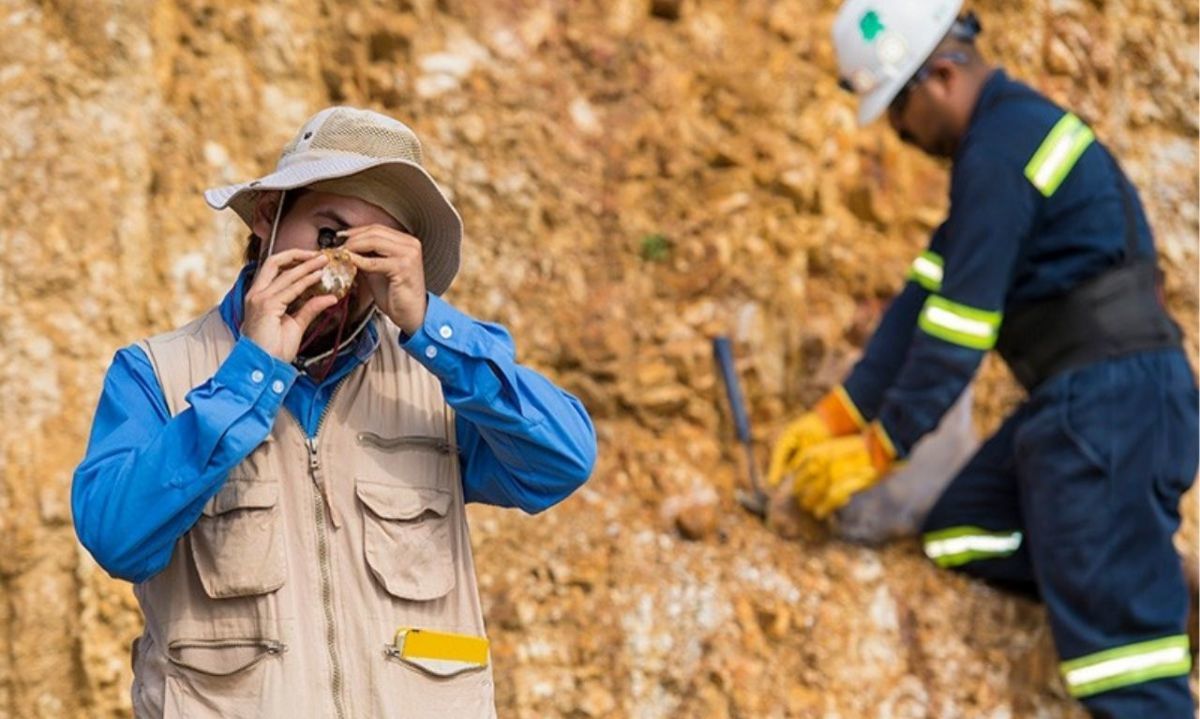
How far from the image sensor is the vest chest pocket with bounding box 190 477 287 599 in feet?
8.32

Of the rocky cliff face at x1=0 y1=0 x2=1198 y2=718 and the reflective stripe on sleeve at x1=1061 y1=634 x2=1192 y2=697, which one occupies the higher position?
the rocky cliff face at x1=0 y1=0 x2=1198 y2=718

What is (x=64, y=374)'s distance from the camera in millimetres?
4453

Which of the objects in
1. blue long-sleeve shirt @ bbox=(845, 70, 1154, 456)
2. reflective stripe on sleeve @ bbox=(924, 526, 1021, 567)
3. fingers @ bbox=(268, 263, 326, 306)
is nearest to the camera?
fingers @ bbox=(268, 263, 326, 306)

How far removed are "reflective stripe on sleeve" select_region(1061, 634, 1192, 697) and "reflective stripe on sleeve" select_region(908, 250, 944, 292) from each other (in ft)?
3.75

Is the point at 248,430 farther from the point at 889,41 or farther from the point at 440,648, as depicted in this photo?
the point at 889,41

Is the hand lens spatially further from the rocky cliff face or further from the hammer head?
the hammer head

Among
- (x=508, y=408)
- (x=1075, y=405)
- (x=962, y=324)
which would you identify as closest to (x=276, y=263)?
(x=508, y=408)

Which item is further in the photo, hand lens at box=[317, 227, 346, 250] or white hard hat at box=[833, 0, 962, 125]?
white hard hat at box=[833, 0, 962, 125]

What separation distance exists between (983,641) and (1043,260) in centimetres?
113

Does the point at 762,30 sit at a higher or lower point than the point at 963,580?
higher

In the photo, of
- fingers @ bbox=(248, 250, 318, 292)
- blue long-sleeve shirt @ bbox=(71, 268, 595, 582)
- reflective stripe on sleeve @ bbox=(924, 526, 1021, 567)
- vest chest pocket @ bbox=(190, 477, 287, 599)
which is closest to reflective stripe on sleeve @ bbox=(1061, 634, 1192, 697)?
reflective stripe on sleeve @ bbox=(924, 526, 1021, 567)

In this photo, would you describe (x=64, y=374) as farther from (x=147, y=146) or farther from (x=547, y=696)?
(x=547, y=696)

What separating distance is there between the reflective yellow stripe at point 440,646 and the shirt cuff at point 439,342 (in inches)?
16.4

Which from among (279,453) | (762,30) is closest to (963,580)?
(762,30)
